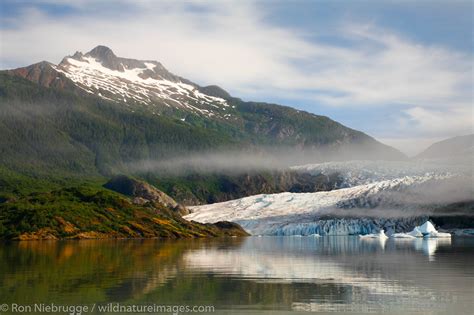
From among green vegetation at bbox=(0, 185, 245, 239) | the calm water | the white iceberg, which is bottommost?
the calm water

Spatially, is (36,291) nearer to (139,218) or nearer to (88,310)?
(88,310)

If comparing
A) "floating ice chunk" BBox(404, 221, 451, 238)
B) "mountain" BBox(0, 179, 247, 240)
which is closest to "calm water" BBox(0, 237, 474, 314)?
"mountain" BBox(0, 179, 247, 240)

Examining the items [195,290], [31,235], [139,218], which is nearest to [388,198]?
[139,218]

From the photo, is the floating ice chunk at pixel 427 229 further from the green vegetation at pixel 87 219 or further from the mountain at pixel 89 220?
the green vegetation at pixel 87 219

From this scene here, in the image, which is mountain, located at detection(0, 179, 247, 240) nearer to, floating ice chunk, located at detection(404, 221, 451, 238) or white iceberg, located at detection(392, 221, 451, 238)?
white iceberg, located at detection(392, 221, 451, 238)

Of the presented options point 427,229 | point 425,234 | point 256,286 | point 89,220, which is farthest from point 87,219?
point 256,286

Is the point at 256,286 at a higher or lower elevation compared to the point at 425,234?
lower

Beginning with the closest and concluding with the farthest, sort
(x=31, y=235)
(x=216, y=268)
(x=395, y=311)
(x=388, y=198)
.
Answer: (x=395, y=311), (x=216, y=268), (x=31, y=235), (x=388, y=198)

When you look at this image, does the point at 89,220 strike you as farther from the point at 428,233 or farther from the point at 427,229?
the point at 427,229

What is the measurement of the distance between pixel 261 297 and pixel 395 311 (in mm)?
7164

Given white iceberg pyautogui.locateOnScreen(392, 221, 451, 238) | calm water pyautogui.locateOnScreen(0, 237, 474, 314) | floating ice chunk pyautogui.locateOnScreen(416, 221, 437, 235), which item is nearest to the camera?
calm water pyautogui.locateOnScreen(0, 237, 474, 314)

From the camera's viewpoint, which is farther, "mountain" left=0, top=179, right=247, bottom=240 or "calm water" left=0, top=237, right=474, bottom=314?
"mountain" left=0, top=179, right=247, bottom=240

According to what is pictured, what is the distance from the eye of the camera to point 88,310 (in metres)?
28.9

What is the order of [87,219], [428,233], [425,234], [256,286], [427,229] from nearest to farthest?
1. [256,286]
2. [87,219]
3. [428,233]
4. [425,234]
5. [427,229]
